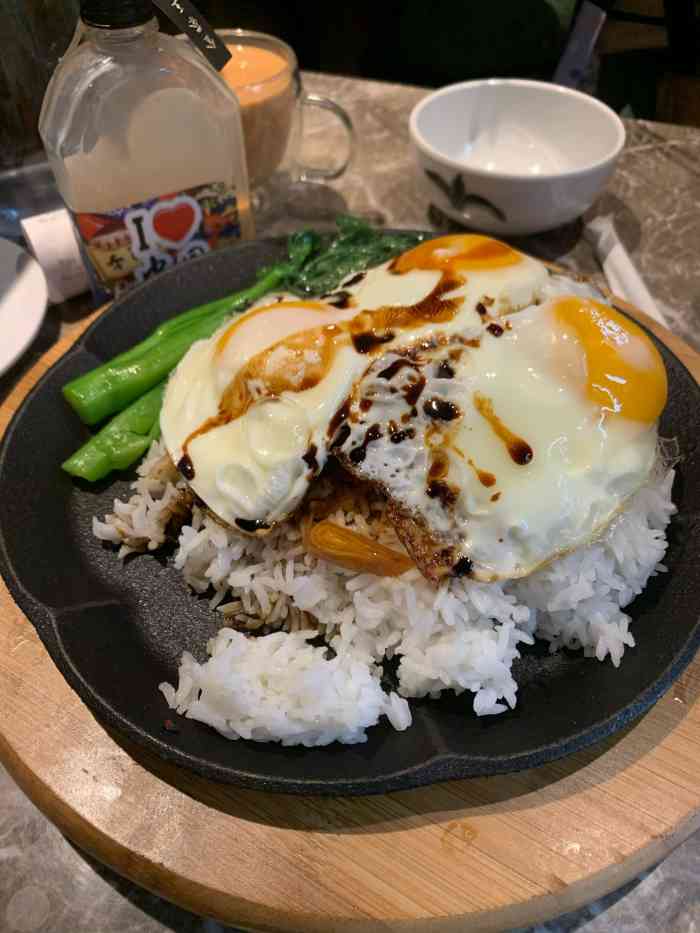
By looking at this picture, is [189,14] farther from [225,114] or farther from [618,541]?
[618,541]

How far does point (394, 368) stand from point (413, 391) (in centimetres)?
7

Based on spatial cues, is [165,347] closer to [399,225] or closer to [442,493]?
[442,493]

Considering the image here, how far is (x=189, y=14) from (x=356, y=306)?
0.87 meters

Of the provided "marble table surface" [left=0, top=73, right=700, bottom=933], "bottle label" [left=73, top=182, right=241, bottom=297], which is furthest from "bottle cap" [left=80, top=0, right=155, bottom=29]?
"marble table surface" [left=0, top=73, right=700, bottom=933]

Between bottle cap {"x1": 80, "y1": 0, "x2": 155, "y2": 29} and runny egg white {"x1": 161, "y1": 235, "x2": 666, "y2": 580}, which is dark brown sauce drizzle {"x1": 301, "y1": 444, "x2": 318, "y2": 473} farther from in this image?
bottle cap {"x1": 80, "y1": 0, "x2": 155, "y2": 29}

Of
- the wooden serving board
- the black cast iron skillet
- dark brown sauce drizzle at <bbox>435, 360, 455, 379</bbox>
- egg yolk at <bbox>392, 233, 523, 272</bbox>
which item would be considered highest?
egg yolk at <bbox>392, 233, 523, 272</bbox>

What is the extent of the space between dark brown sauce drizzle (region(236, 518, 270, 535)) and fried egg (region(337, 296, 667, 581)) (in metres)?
0.23

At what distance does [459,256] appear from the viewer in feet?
6.18

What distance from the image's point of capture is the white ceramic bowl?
2717 mm

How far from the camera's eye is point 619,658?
1.59 meters

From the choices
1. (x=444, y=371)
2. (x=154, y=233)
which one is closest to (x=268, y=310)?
(x=444, y=371)

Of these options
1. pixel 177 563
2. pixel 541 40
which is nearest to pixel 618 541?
pixel 177 563

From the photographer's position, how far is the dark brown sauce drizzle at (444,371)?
5.50 ft

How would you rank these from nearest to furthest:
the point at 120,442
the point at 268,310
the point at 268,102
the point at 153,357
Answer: the point at 268,310 → the point at 120,442 → the point at 153,357 → the point at 268,102
